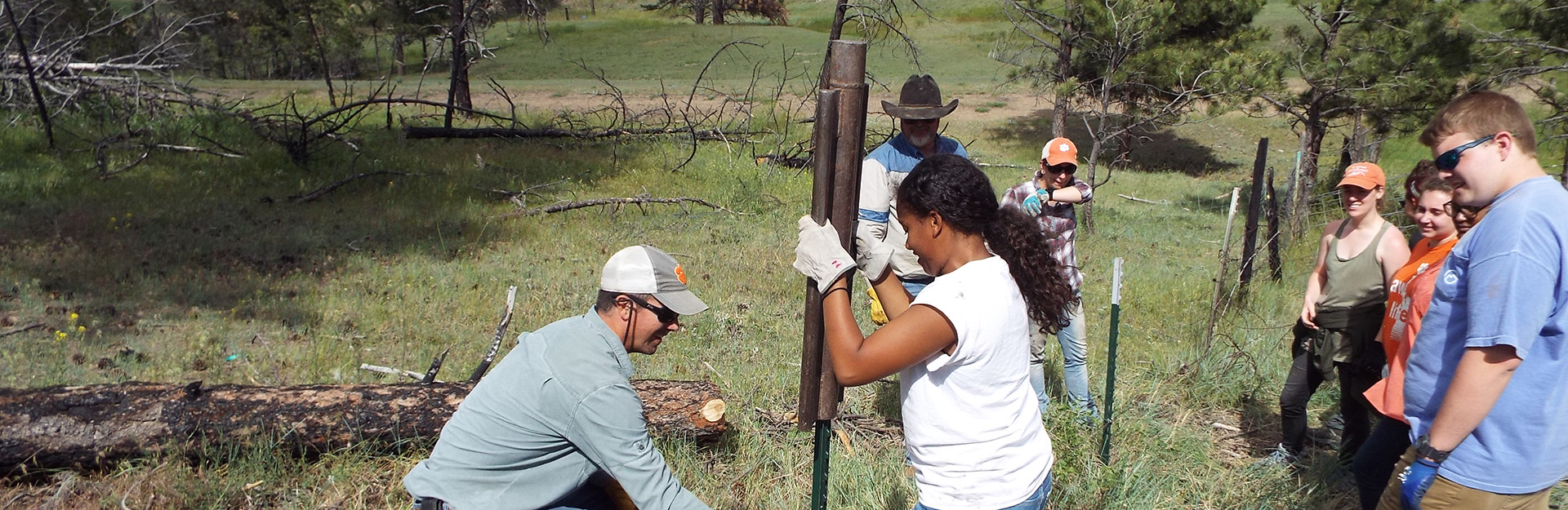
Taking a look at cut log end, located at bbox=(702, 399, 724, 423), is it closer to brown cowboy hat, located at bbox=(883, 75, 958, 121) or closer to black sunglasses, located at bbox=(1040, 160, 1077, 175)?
brown cowboy hat, located at bbox=(883, 75, 958, 121)

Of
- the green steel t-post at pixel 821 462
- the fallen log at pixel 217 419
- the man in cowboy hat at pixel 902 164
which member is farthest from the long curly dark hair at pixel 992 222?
the fallen log at pixel 217 419

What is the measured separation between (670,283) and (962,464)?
859 mm

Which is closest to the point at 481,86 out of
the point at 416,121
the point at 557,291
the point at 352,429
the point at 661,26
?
the point at 416,121

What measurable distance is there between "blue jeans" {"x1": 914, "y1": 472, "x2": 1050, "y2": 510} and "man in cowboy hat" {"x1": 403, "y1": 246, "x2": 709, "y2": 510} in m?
0.74

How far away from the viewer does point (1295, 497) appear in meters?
3.75

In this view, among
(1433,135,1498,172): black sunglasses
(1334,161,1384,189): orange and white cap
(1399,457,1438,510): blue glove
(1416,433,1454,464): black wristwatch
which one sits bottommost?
(1399,457,1438,510): blue glove

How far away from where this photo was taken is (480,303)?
6520 millimetres

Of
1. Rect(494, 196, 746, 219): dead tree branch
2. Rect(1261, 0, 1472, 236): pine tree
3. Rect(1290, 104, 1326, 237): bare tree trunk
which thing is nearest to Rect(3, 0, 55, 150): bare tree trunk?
Rect(494, 196, 746, 219): dead tree branch

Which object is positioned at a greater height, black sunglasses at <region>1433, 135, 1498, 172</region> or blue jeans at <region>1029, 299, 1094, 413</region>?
black sunglasses at <region>1433, 135, 1498, 172</region>

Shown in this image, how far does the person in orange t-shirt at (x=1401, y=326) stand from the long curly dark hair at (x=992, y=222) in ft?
3.79

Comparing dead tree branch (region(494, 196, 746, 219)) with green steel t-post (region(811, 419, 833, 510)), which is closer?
green steel t-post (region(811, 419, 833, 510))

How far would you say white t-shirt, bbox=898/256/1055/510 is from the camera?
2.05 metres

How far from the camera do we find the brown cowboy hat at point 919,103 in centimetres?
413

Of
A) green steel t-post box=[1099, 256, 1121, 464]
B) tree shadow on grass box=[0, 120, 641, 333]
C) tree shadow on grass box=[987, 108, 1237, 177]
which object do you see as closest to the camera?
green steel t-post box=[1099, 256, 1121, 464]
